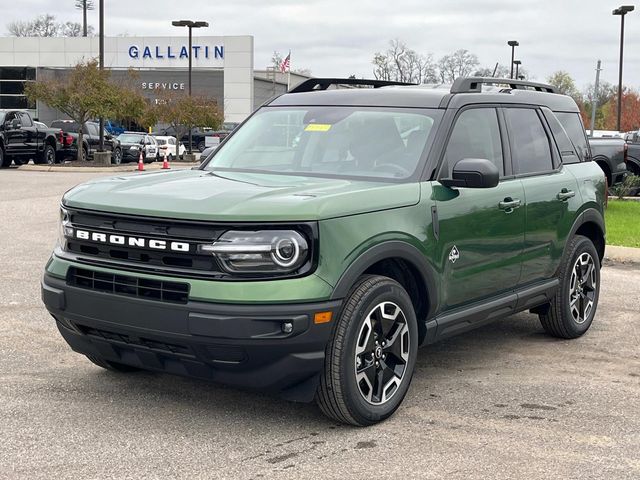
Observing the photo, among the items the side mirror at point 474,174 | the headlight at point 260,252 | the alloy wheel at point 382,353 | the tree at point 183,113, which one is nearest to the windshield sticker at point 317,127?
the side mirror at point 474,174

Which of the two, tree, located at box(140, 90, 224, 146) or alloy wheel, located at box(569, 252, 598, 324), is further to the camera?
tree, located at box(140, 90, 224, 146)

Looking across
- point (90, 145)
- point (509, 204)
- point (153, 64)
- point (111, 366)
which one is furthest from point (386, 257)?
point (153, 64)

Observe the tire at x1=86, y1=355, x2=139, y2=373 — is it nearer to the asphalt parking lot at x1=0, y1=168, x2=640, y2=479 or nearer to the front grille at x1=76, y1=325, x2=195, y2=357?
the asphalt parking lot at x1=0, y1=168, x2=640, y2=479

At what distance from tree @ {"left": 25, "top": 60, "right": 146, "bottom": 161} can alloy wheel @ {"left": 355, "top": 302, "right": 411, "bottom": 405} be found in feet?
98.4

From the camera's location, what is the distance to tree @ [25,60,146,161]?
109 ft

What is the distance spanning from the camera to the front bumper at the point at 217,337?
4.23 m

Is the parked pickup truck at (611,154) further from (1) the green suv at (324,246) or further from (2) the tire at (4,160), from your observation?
(2) the tire at (4,160)

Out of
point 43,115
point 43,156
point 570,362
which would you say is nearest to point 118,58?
point 43,115

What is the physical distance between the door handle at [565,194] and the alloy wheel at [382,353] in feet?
A: 7.10

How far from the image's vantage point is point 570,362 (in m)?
6.27

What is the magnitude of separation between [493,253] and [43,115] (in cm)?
7052

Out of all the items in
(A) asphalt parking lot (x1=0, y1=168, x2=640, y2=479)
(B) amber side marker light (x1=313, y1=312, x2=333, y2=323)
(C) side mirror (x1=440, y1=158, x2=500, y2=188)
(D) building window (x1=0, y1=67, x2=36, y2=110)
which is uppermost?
(D) building window (x1=0, y1=67, x2=36, y2=110)

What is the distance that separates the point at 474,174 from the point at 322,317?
1.41 m

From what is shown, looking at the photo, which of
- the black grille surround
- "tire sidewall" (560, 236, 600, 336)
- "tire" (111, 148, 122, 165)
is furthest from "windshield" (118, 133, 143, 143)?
the black grille surround
